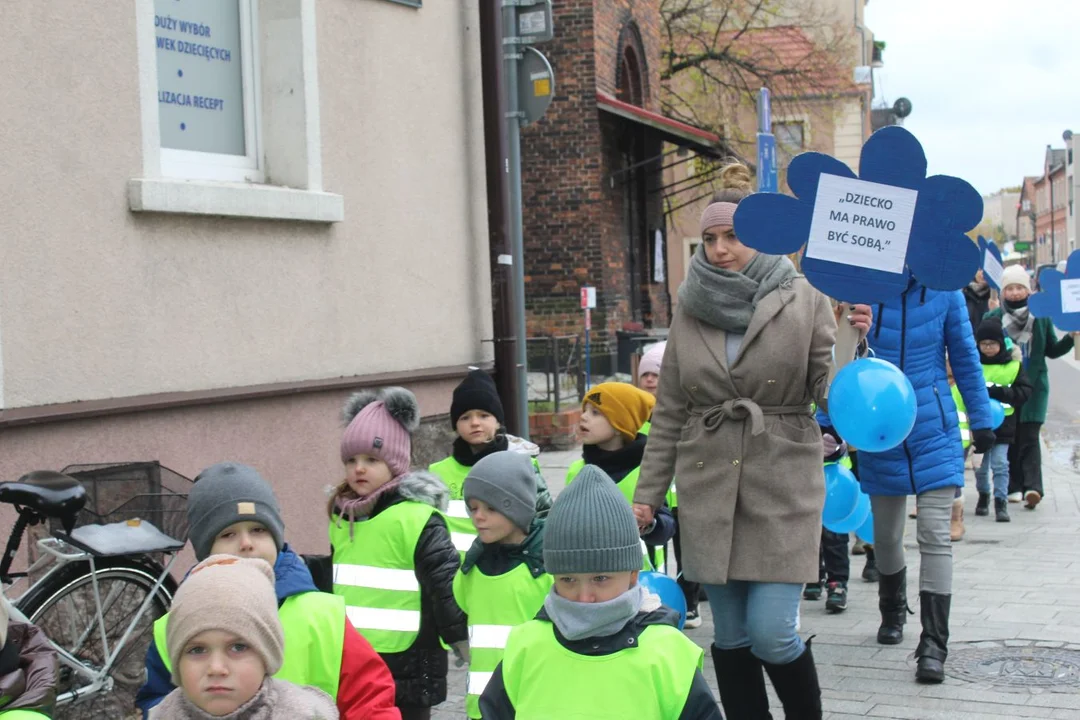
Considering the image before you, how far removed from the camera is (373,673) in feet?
11.2

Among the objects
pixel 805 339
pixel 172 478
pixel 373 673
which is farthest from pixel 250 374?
pixel 373 673

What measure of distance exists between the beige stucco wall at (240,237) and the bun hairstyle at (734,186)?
2954 millimetres

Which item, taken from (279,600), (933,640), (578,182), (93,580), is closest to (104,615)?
(93,580)

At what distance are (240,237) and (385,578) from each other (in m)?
3.27

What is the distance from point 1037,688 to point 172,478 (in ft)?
12.5

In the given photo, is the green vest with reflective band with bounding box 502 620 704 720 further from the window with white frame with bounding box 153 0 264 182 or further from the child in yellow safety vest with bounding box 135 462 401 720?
the window with white frame with bounding box 153 0 264 182

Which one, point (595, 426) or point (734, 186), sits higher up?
point (734, 186)

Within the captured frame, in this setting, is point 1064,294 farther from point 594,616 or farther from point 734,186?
point 594,616

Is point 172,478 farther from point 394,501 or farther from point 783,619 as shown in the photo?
point 783,619

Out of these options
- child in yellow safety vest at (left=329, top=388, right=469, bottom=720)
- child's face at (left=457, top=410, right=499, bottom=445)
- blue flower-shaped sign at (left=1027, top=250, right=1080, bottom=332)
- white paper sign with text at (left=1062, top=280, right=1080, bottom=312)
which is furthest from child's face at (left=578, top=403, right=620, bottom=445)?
white paper sign with text at (left=1062, top=280, right=1080, bottom=312)

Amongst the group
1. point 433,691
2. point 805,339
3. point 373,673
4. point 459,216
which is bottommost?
point 433,691

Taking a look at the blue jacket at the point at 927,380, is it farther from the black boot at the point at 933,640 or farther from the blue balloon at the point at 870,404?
the blue balloon at the point at 870,404

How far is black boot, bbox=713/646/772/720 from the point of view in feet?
15.4

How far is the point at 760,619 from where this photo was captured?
4508 millimetres
